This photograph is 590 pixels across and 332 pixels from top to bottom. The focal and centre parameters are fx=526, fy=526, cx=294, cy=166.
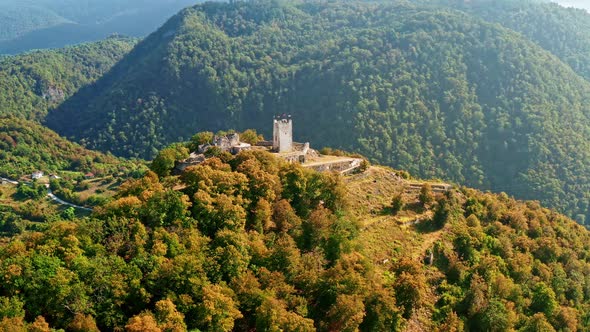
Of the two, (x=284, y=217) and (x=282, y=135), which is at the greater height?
(x=282, y=135)

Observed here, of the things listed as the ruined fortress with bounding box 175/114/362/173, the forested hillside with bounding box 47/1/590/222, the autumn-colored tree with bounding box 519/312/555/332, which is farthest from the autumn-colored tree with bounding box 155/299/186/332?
the forested hillside with bounding box 47/1/590/222

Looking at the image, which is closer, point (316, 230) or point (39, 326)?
point (39, 326)

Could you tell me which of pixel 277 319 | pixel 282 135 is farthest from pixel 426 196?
pixel 277 319

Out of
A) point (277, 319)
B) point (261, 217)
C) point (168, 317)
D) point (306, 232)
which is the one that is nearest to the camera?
point (168, 317)

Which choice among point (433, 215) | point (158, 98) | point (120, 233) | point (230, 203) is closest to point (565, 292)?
point (433, 215)

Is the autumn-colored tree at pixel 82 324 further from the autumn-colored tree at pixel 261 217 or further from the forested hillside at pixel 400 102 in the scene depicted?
the forested hillside at pixel 400 102

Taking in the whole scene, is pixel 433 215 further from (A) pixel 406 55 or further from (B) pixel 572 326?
(A) pixel 406 55

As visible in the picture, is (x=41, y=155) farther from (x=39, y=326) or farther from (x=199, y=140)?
(x=39, y=326)
